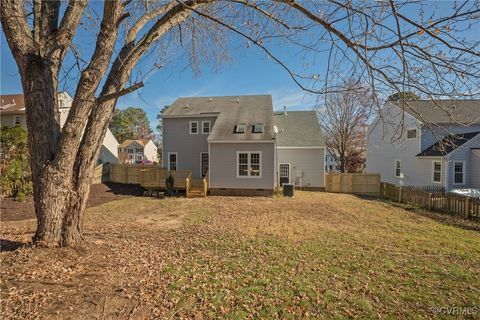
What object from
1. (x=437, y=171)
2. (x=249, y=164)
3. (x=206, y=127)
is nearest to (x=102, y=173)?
(x=206, y=127)

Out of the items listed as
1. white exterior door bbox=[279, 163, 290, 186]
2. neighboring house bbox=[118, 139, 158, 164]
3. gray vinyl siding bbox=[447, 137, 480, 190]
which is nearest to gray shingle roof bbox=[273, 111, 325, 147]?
white exterior door bbox=[279, 163, 290, 186]

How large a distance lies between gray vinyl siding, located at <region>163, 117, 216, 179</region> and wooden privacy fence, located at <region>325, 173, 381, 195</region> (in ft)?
32.5

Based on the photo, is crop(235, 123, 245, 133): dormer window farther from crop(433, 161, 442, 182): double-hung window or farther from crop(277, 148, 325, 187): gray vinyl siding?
crop(433, 161, 442, 182): double-hung window

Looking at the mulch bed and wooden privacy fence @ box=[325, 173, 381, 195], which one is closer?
the mulch bed

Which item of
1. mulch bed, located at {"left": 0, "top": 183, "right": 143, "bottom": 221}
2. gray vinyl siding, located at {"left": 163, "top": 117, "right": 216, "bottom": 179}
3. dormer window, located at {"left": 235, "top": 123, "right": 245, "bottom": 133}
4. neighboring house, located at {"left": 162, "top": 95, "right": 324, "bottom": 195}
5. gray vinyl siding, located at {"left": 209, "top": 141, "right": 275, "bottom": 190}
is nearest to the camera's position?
mulch bed, located at {"left": 0, "top": 183, "right": 143, "bottom": 221}

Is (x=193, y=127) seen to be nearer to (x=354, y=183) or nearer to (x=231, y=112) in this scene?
(x=231, y=112)

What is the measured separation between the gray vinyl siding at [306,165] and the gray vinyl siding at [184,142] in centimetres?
612

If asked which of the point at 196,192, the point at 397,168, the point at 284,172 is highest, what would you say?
the point at 397,168

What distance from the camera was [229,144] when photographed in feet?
52.5

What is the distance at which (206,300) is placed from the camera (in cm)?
351

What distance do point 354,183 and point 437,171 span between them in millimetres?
5193

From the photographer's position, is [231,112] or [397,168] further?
[397,168]

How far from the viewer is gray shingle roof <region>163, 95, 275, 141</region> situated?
53.0ft

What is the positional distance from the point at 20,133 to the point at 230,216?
11273 millimetres
